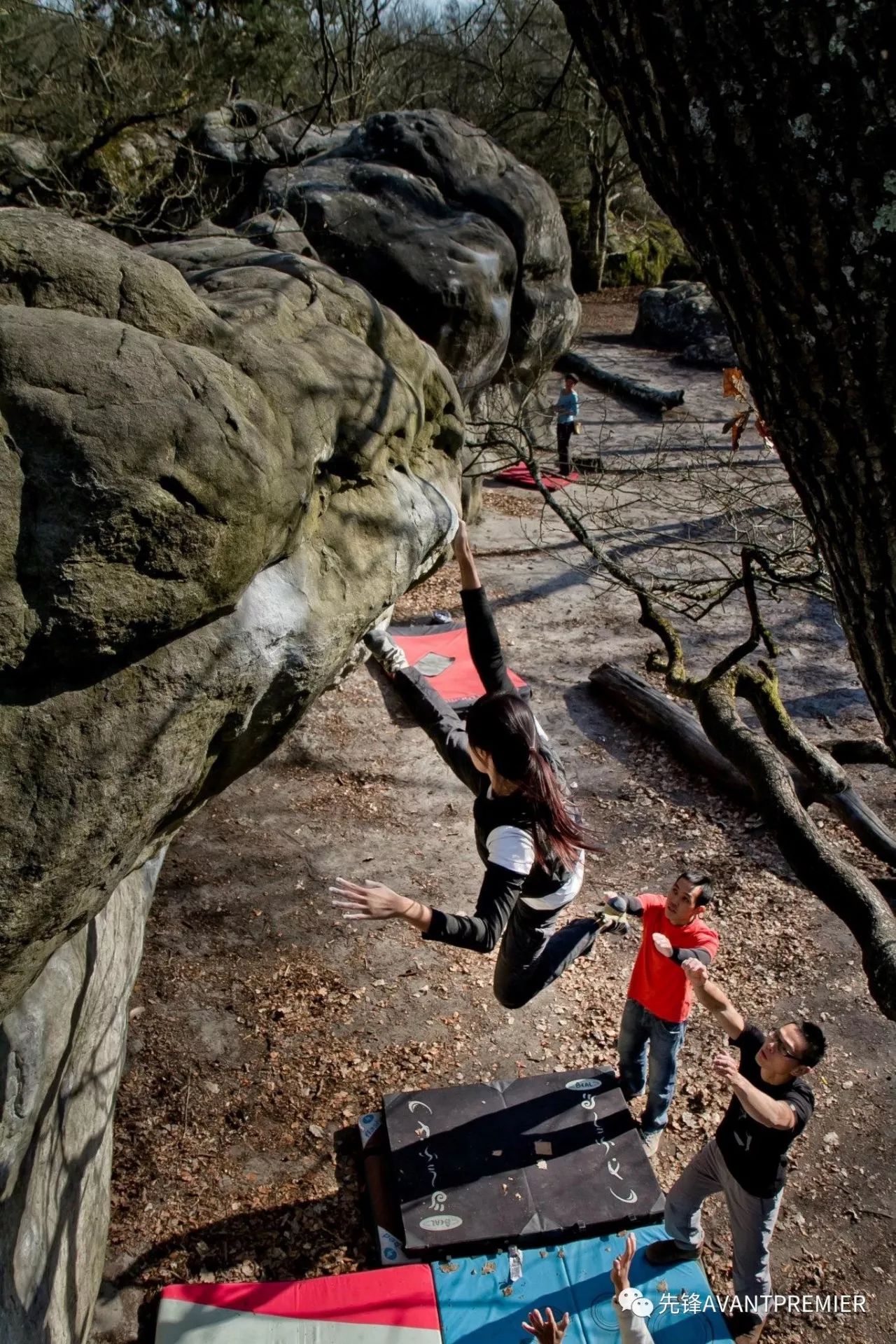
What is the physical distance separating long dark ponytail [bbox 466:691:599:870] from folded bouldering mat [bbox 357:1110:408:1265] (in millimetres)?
2152

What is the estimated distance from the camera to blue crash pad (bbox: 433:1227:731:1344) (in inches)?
159

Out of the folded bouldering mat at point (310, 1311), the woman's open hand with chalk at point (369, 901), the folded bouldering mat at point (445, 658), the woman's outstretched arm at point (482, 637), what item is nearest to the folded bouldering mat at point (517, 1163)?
the folded bouldering mat at point (310, 1311)

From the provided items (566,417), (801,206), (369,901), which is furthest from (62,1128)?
(566,417)

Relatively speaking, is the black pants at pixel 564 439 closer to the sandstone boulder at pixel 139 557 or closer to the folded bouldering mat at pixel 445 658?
the folded bouldering mat at pixel 445 658

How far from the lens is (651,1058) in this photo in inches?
199

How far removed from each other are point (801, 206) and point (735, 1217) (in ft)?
13.1

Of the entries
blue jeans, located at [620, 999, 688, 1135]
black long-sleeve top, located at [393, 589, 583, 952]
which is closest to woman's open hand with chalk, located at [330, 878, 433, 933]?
black long-sleeve top, located at [393, 589, 583, 952]

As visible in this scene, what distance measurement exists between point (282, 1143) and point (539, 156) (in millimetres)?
24260

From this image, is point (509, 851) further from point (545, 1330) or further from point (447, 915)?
point (545, 1330)

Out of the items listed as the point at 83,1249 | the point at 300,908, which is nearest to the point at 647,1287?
the point at 83,1249

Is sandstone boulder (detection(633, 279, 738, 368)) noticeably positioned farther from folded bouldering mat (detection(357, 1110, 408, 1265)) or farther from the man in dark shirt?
the man in dark shirt

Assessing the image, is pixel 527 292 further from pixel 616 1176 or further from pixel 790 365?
pixel 790 365

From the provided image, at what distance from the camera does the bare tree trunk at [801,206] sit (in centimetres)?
133

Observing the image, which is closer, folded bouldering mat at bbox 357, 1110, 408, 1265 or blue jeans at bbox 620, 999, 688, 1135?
folded bouldering mat at bbox 357, 1110, 408, 1265
